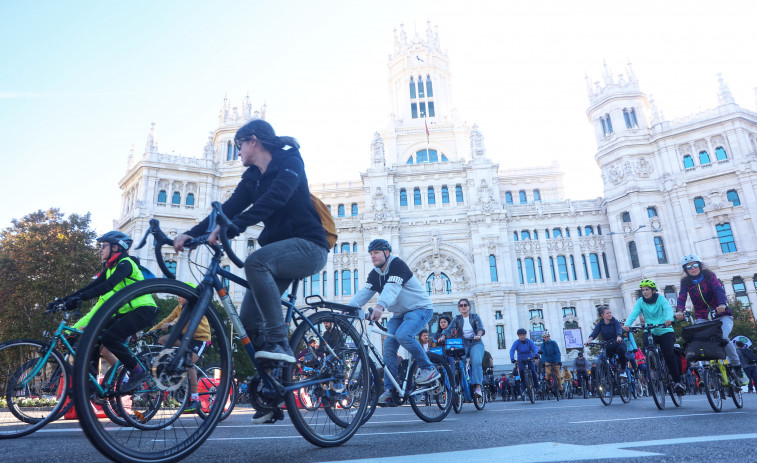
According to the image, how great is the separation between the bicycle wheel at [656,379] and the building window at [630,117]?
4217 cm

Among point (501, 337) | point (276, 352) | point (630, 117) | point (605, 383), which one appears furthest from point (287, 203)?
point (630, 117)

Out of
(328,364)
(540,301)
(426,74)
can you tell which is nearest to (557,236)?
(540,301)

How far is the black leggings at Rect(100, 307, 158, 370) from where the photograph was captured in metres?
2.90

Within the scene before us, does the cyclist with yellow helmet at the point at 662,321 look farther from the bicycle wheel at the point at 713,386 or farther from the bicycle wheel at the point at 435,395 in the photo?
the bicycle wheel at the point at 435,395

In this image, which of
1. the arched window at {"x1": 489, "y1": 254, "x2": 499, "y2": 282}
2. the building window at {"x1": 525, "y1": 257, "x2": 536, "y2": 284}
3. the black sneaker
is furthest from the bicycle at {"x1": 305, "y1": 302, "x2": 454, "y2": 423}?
the building window at {"x1": 525, "y1": 257, "x2": 536, "y2": 284}

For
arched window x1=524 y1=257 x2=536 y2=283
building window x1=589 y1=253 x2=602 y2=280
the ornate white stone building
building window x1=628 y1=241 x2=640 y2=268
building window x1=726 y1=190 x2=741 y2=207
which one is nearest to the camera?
building window x1=726 y1=190 x2=741 y2=207

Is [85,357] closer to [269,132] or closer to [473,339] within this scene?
[269,132]

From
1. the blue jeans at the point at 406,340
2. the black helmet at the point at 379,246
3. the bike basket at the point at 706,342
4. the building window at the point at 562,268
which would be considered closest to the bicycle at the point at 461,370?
the blue jeans at the point at 406,340

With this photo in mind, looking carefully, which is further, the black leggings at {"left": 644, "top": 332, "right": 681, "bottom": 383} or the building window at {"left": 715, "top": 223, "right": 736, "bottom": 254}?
the building window at {"left": 715, "top": 223, "right": 736, "bottom": 254}

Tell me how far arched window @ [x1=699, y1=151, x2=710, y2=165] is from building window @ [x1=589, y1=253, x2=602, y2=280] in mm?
11413

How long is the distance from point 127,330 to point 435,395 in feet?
13.1

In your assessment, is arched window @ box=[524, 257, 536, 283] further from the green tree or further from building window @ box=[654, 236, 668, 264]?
the green tree

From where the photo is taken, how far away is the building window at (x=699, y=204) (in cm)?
3841

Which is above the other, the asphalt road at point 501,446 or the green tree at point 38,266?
the green tree at point 38,266
